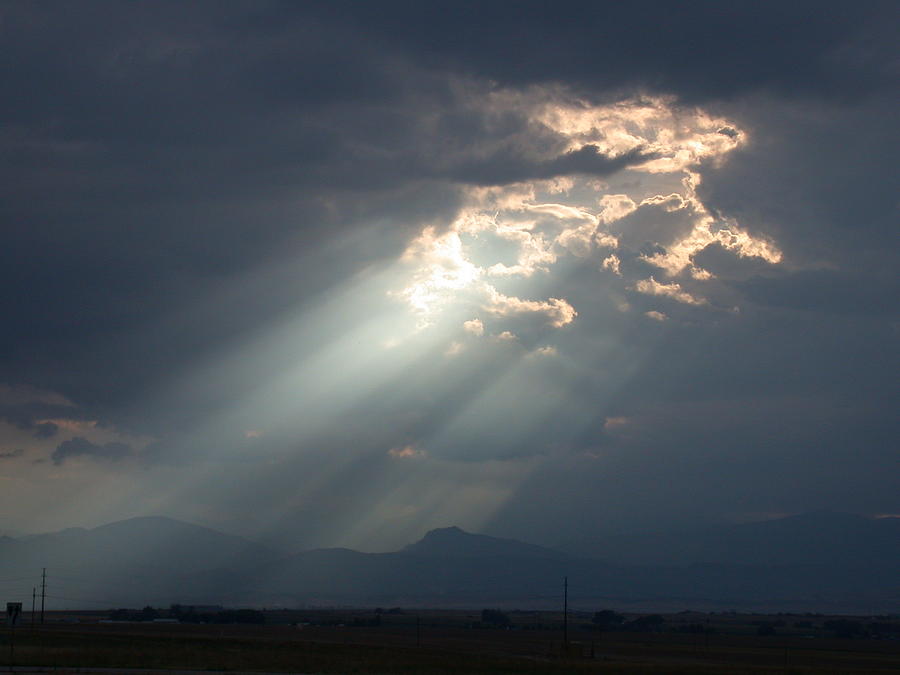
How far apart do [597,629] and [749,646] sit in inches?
1924

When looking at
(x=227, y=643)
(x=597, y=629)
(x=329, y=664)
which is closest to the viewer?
(x=329, y=664)

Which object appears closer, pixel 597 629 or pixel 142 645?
pixel 142 645

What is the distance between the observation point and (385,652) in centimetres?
8212

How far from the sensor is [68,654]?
2685 inches

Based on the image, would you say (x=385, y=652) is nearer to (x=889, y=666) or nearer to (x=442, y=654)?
(x=442, y=654)

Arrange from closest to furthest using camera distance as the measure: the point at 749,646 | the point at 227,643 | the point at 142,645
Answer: the point at 142,645 < the point at 227,643 < the point at 749,646

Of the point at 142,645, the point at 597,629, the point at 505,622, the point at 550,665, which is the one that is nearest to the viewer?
the point at 550,665

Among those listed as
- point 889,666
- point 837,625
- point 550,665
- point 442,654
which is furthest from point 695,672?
point 837,625

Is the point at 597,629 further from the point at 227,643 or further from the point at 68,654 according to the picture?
the point at 68,654

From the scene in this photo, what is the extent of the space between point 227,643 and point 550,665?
101ft

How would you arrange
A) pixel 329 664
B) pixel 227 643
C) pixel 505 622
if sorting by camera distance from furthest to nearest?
1. pixel 505 622
2. pixel 227 643
3. pixel 329 664

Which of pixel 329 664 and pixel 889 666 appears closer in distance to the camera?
pixel 329 664

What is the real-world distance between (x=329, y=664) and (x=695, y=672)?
22.9 m

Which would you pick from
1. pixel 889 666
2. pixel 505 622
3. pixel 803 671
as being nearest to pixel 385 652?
pixel 803 671
